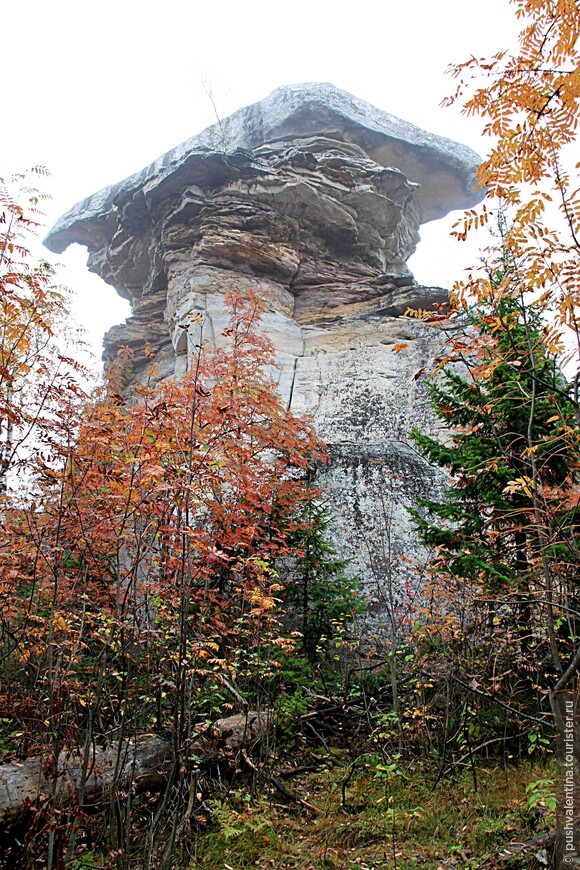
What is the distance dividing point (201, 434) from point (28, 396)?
12.7ft

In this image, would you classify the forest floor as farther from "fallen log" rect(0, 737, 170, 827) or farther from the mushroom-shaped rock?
the mushroom-shaped rock

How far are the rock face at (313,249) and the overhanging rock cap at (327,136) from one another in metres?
0.05

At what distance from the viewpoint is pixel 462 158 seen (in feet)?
69.7

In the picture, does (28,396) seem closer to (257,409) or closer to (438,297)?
(257,409)

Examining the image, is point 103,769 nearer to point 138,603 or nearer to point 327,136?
point 138,603

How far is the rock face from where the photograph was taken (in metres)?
12.8

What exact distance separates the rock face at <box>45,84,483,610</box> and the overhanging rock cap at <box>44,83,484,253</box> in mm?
54

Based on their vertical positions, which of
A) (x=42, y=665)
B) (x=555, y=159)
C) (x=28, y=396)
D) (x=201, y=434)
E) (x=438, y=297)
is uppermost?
(x=438, y=297)

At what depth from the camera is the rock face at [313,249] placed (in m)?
12.8

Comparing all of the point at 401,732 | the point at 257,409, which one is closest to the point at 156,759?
the point at 401,732

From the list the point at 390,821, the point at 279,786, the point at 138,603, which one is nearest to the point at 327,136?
the point at 138,603

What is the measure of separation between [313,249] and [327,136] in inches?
208

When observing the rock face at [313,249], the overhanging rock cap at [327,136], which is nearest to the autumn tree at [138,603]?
the rock face at [313,249]

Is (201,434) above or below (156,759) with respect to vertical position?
above
